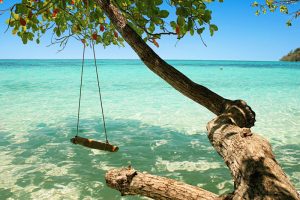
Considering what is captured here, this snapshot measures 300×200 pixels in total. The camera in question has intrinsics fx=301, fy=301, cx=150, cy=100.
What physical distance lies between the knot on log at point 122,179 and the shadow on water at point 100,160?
2.82m

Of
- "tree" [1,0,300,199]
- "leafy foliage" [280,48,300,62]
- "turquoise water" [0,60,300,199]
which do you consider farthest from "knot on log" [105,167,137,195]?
"leafy foliage" [280,48,300,62]

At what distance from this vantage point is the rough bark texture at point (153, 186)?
7.35ft

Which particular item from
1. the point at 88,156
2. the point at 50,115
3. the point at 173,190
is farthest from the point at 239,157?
the point at 50,115

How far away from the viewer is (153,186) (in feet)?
7.88

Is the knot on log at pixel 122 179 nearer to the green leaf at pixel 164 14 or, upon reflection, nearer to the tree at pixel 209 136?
the tree at pixel 209 136

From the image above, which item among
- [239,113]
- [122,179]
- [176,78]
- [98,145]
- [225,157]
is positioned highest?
[176,78]

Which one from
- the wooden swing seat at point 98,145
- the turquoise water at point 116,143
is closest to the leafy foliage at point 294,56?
the turquoise water at point 116,143

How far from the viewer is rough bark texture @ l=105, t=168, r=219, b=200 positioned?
7.35 ft

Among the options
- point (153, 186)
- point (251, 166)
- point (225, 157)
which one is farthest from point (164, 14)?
point (251, 166)

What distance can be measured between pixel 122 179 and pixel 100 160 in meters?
4.57

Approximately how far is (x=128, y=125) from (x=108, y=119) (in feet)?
4.97

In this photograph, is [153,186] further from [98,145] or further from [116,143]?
[116,143]

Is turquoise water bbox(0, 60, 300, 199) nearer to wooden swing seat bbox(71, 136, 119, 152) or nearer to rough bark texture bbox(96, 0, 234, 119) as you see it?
wooden swing seat bbox(71, 136, 119, 152)

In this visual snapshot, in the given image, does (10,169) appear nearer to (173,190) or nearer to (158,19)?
(158,19)
